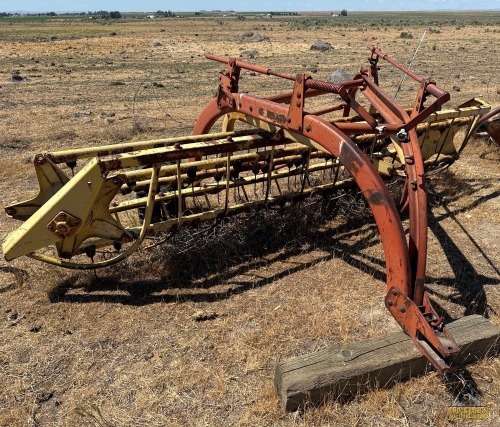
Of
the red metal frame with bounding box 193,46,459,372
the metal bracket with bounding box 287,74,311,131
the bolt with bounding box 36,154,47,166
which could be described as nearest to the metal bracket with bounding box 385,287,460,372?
the red metal frame with bounding box 193,46,459,372

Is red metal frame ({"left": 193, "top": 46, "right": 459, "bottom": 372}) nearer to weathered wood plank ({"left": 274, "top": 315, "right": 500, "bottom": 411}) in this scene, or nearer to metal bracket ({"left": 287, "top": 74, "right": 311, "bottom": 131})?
metal bracket ({"left": 287, "top": 74, "right": 311, "bottom": 131})

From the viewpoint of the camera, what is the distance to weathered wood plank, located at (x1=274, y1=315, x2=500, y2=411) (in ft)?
9.48

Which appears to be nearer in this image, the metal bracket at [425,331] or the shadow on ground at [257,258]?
the metal bracket at [425,331]

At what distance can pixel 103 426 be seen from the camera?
9.25 ft

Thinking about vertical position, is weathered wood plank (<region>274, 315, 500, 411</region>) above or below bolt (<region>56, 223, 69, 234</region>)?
below

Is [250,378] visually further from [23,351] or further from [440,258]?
[440,258]

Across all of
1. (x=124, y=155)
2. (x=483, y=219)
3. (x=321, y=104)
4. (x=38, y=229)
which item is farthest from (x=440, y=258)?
(x=321, y=104)

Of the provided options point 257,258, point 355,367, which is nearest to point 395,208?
point 355,367

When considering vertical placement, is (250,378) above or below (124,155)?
below

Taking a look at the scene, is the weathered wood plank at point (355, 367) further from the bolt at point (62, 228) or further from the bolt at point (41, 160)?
the bolt at point (41, 160)

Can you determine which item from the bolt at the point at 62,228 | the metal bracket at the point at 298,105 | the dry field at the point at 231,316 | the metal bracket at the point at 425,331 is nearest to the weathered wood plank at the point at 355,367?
the dry field at the point at 231,316

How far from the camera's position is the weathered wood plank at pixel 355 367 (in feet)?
9.48

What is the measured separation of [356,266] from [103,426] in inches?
110

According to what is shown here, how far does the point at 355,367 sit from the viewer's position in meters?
2.96
